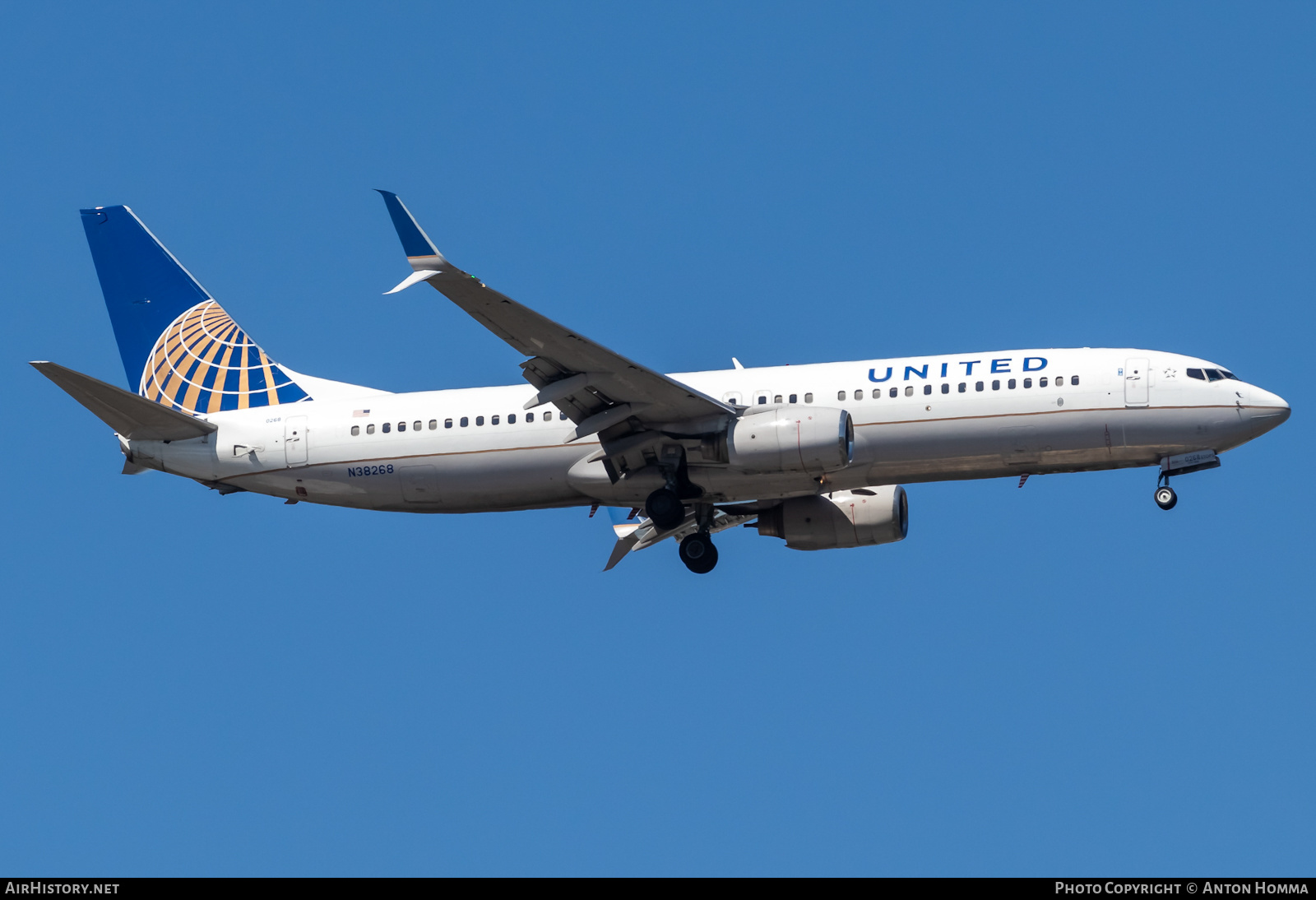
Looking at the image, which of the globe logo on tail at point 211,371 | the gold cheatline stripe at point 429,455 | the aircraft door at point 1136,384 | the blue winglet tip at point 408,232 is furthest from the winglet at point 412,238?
the aircraft door at point 1136,384

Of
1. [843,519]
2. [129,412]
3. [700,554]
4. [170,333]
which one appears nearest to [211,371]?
[170,333]

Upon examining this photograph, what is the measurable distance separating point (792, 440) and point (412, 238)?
9254 millimetres

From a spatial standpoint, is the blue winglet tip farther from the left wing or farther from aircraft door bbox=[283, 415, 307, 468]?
aircraft door bbox=[283, 415, 307, 468]

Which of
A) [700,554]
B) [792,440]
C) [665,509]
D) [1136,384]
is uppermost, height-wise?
[1136,384]

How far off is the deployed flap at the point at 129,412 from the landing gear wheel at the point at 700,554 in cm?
1138

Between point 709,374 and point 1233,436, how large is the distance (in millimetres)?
11383

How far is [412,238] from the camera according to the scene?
98.0ft

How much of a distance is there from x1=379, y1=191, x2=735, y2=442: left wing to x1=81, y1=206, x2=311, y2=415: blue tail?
316 inches

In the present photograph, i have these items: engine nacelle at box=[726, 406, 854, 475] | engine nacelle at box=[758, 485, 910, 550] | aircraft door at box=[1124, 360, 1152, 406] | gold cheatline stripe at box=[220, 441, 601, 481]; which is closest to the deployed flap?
gold cheatline stripe at box=[220, 441, 601, 481]

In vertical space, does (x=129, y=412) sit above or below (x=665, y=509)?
above

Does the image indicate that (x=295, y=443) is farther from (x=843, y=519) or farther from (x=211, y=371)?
(x=843, y=519)

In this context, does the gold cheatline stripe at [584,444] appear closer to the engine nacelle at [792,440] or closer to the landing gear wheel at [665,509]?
the engine nacelle at [792,440]

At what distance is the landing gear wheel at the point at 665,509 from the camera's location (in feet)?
119
